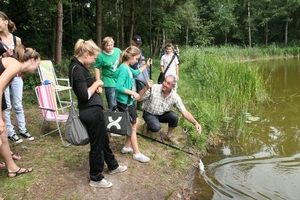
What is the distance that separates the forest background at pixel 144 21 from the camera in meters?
11.0

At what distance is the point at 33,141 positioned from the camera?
3.94 meters

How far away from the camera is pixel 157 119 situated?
13.4 feet

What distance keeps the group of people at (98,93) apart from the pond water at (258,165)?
765 millimetres

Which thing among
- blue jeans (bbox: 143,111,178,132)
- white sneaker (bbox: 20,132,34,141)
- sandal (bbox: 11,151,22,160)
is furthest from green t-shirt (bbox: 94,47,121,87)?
sandal (bbox: 11,151,22,160)

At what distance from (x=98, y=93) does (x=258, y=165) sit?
2.81 meters

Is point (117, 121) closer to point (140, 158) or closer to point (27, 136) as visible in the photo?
point (140, 158)

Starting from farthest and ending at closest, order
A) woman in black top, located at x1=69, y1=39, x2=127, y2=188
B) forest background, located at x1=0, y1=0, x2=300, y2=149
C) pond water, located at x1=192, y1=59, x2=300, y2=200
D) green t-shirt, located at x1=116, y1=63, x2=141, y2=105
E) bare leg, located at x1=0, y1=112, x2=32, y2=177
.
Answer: forest background, located at x1=0, y1=0, x2=300, y2=149 < pond water, located at x1=192, y1=59, x2=300, y2=200 < green t-shirt, located at x1=116, y1=63, x2=141, y2=105 < bare leg, located at x1=0, y1=112, x2=32, y2=177 < woman in black top, located at x1=69, y1=39, x2=127, y2=188

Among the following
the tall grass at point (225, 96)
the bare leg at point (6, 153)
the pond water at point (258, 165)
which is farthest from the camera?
the tall grass at point (225, 96)

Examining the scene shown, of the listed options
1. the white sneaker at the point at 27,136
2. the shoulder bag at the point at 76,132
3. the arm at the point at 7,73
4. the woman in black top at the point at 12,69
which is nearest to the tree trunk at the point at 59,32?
the white sneaker at the point at 27,136

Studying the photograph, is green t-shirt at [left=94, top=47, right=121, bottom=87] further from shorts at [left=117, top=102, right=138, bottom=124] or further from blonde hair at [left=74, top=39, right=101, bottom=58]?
blonde hair at [left=74, top=39, right=101, bottom=58]

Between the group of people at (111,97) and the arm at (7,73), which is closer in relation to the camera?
the arm at (7,73)

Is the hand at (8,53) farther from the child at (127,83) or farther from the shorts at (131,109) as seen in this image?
the shorts at (131,109)

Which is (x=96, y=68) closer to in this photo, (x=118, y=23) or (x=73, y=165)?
(x=73, y=165)

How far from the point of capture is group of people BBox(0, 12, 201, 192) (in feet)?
8.04
